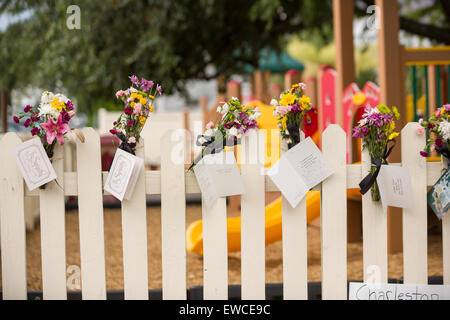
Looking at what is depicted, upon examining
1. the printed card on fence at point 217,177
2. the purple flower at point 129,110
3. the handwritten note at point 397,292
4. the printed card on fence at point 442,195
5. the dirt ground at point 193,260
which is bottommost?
the dirt ground at point 193,260

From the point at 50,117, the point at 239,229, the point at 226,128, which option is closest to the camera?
the point at 50,117

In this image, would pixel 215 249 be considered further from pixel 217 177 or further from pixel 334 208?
pixel 334 208

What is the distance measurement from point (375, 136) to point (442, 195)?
0.41 metres

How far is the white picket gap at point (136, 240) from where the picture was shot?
2.25m

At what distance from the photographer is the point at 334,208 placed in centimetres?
232

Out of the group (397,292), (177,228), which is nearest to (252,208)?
(177,228)

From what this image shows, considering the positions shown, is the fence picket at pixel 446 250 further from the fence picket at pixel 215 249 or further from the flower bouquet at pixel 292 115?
the fence picket at pixel 215 249

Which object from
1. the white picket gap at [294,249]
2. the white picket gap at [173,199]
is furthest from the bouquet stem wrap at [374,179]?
the white picket gap at [173,199]

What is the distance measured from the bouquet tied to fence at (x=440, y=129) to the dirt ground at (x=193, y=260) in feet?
4.85

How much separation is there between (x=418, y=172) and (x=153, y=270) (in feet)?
7.95

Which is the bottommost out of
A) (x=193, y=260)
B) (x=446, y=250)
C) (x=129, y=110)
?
(x=193, y=260)

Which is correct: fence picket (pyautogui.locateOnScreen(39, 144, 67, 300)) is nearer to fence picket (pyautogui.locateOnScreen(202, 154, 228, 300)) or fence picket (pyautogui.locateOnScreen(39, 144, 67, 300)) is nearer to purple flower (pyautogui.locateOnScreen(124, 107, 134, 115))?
A: purple flower (pyautogui.locateOnScreen(124, 107, 134, 115))

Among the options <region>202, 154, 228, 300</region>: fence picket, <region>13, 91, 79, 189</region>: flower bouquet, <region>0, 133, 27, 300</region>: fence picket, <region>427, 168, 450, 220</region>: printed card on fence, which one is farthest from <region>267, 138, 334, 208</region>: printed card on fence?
<region>0, 133, 27, 300</region>: fence picket

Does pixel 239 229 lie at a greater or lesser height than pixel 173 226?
lesser
